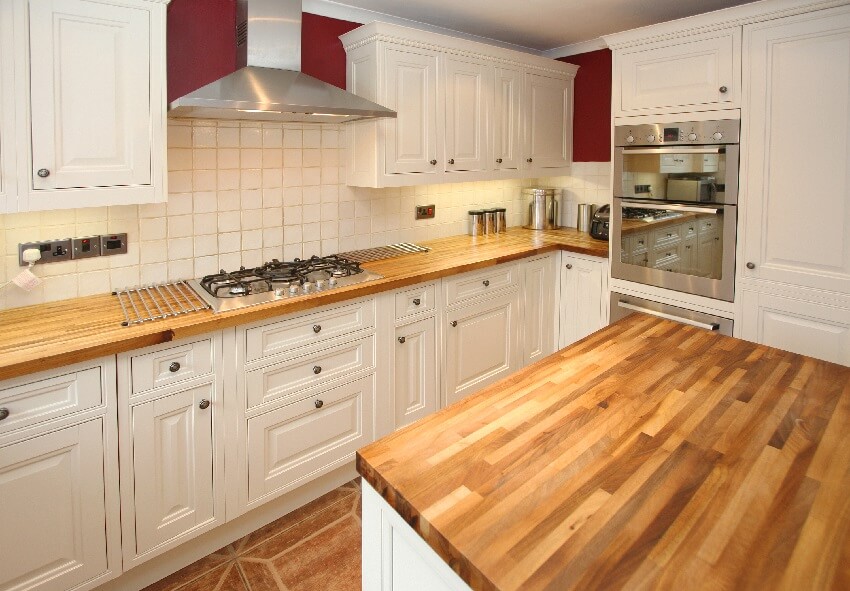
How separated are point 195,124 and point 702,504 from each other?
7.99 ft

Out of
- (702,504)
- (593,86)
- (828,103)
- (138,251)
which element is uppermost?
(593,86)

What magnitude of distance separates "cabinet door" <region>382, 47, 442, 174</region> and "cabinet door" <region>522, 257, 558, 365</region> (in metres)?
0.96

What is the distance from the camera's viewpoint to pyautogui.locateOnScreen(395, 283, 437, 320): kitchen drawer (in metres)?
2.78

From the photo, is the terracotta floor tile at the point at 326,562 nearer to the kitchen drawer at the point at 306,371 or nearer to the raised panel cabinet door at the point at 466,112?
the kitchen drawer at the point at 306,371

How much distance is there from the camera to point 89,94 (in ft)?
6.40

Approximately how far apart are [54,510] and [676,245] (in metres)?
2.96

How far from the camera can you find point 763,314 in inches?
107

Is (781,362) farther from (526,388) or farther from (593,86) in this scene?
(593,86)

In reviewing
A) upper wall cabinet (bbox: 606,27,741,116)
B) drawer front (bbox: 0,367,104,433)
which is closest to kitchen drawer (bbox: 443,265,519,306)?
upper wall cabinet (bbox: 606,27,741,116)

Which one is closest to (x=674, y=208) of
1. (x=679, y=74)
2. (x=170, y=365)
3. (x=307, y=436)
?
(x=679, y=74)

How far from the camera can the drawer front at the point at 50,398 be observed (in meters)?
1.69

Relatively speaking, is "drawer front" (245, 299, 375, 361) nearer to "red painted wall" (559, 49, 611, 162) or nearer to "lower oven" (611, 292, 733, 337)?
"lower oven" (611, 292, 733, 337)

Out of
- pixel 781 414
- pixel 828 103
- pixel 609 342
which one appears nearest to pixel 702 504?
pixel 781 414

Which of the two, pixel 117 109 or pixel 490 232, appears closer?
pixel 117 109
